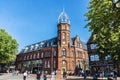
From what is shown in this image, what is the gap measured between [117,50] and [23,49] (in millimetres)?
69504

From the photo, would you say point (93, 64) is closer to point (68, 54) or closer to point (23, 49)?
point (68, 54)

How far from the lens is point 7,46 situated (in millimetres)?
57531

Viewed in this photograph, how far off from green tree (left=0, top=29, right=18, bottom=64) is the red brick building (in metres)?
13.6

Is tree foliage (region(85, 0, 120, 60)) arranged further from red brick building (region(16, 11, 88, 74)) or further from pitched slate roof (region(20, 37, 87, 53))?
pitched slate roof (region(20, 37, 87, 53))

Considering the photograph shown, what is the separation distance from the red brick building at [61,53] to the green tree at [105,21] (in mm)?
36773

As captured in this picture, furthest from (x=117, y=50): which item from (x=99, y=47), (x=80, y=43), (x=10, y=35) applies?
(x=80, y=43)

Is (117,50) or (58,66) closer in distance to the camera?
(117,50)

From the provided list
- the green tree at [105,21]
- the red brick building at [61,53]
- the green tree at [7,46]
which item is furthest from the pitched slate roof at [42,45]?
the green tree at [105,21]

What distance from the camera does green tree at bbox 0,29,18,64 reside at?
5699cm

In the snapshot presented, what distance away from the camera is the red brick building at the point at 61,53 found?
2657 inches

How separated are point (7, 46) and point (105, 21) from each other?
1678 inches

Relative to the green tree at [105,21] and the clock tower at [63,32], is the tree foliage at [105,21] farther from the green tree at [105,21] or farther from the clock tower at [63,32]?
the clock tower at [63,32]

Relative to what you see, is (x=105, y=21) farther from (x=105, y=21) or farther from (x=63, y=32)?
(x=63, y=32)

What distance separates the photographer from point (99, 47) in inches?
1202
